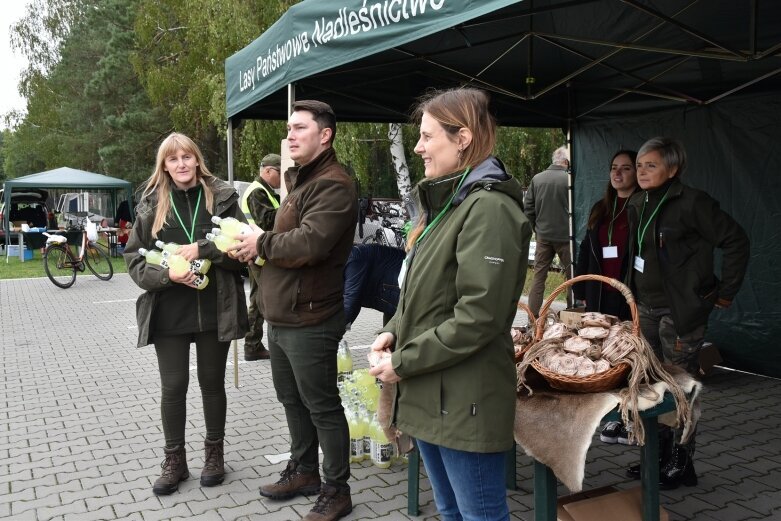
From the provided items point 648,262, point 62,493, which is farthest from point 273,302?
point 648,262

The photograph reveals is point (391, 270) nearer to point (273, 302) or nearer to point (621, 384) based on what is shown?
point (273, 302)

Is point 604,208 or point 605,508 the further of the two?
point 604,208

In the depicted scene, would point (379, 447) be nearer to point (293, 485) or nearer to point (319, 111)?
point (293, 485)

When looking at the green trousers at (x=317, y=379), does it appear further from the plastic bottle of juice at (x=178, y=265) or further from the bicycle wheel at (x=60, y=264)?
the bicycle wheel at (x=60, y=264)

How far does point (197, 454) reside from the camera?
14.0 ft

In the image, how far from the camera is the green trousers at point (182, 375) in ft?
11.6

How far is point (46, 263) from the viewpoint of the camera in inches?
514

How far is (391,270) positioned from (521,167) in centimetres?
1321

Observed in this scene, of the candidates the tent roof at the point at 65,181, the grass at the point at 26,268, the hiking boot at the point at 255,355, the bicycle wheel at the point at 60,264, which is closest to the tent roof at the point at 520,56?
the hiking boot at the point at 255,355

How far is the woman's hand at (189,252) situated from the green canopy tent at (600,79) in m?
1.36

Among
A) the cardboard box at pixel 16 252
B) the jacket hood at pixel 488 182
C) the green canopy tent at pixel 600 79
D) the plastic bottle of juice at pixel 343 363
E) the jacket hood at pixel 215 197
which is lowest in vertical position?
the cardboard box at pixel 16 252

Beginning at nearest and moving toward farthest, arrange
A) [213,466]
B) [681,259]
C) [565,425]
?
[565,425] < [681,259] < [213,466]

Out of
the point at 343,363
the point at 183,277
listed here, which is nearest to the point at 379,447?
the point at 343,363

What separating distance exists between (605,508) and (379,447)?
4.82ft
